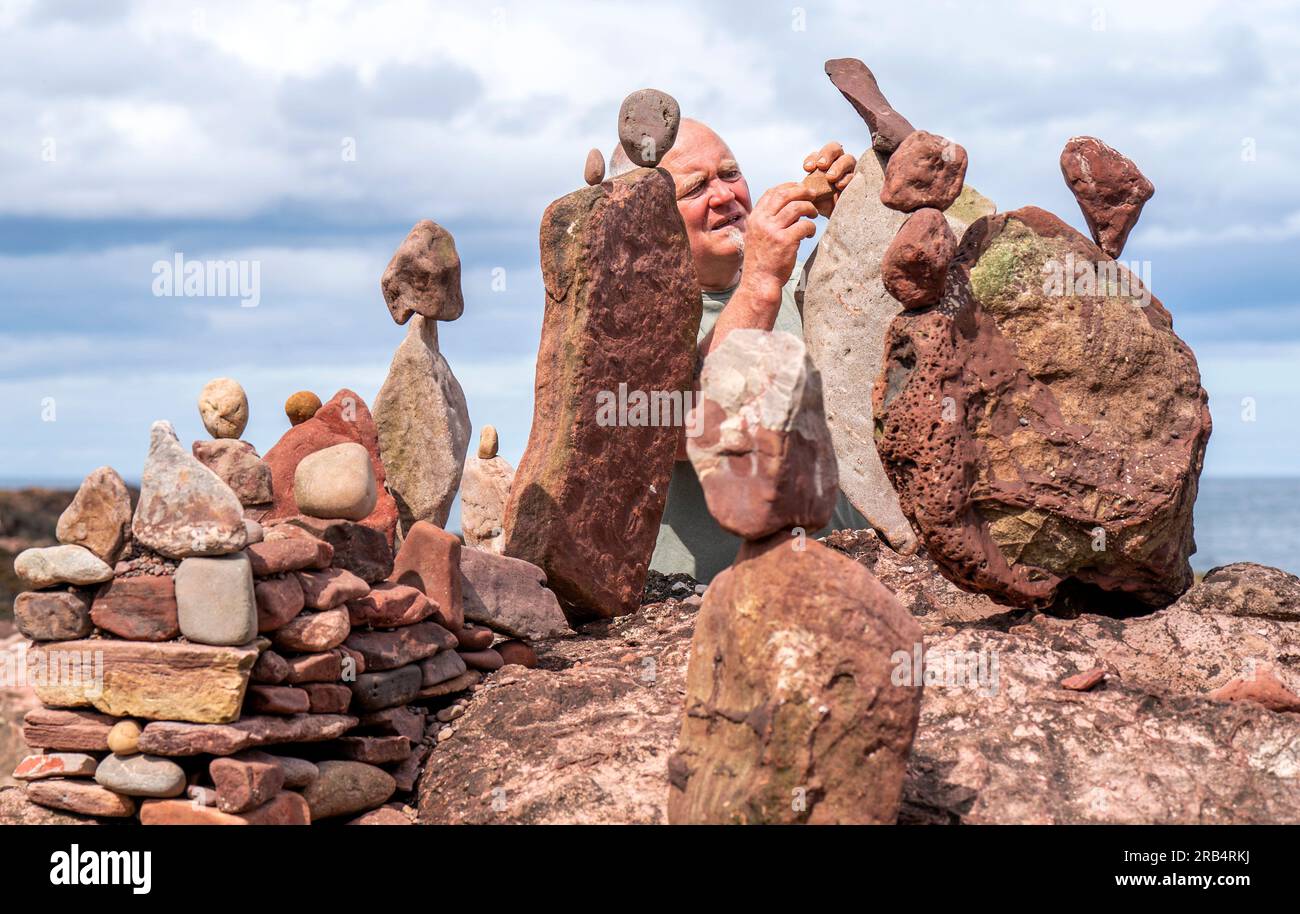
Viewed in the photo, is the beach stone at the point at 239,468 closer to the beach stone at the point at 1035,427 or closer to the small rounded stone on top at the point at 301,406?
the small rounded stone on top at the point at 301,406

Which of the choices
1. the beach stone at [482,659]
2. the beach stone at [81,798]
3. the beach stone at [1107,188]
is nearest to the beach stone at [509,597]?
the beach stone at [482,659]

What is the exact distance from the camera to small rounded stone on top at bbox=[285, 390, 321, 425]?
25.5 ft

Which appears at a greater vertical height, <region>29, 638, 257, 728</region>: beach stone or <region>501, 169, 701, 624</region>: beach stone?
<region>501, 169, 701, 624</region>: beach stone

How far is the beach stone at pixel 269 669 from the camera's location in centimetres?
551

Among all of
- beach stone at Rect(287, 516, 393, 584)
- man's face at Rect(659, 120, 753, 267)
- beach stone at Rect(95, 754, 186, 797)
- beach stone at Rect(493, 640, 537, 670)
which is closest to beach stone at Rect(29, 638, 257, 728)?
beach stone at Rect(95, 754, 186, 797)

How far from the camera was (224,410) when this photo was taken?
6.91 metres

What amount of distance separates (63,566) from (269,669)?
2.95 ft

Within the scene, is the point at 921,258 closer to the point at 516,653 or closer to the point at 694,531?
the point at 516,653

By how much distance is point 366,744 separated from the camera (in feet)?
19.2

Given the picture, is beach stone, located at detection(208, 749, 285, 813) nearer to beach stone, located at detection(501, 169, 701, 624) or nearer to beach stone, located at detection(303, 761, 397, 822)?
beach stone, located at detection(303, 761, 397, 822)

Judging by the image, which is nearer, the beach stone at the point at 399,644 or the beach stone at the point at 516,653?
the beach stone at the point at 399,644

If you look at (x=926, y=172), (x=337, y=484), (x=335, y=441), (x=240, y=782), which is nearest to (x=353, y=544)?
(x=337, y=484)

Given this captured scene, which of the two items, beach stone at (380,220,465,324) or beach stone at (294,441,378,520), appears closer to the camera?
beach stone at (294,441,378,520)

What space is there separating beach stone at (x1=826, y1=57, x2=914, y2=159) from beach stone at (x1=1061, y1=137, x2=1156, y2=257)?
1.33 meters
